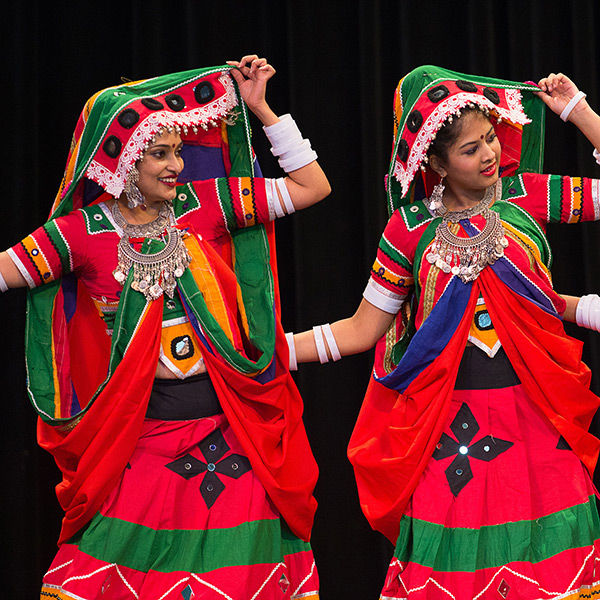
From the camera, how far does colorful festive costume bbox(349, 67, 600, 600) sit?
8.25ft

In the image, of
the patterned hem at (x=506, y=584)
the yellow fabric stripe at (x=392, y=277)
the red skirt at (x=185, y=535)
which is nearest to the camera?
the patterned hem at (x=506, y=584)

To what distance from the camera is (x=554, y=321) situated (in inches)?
103

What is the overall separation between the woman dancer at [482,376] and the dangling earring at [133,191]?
0.69 m

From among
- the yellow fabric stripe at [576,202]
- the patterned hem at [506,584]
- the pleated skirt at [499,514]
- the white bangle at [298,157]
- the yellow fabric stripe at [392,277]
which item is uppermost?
the white bangle at [298,157]

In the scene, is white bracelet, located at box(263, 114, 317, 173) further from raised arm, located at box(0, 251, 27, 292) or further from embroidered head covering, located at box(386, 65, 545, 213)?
raised arm, located at box(0, 251, 27, 292)

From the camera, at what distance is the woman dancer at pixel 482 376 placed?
252 centimetres

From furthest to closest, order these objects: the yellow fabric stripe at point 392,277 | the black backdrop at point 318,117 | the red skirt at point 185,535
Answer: the black backdrop at point 318,117, the yellow fabric stripe at point 392,277, the red skirt at point 185,535

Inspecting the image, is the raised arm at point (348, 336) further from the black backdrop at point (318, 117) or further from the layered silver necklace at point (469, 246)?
the black backdrop at point (318, 117)

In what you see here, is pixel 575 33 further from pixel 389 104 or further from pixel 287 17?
pixel 287 17

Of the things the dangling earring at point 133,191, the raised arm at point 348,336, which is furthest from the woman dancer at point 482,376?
the dangling earring at point 133,191

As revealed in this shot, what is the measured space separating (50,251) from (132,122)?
41cm

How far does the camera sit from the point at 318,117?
3686mm

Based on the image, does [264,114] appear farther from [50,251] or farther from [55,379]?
[55,379]

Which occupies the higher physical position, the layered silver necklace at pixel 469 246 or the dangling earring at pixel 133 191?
the dangling earring at pixel 133 191
